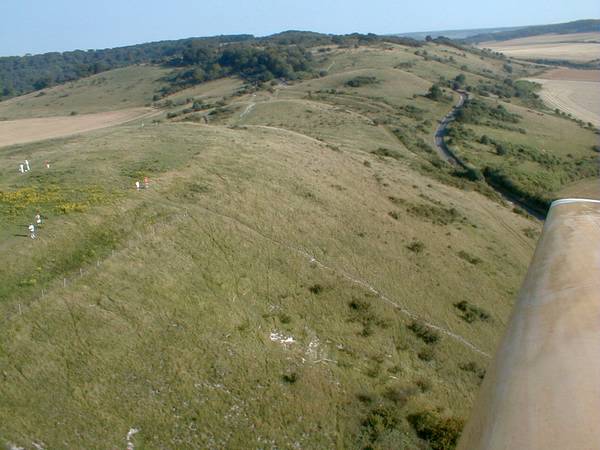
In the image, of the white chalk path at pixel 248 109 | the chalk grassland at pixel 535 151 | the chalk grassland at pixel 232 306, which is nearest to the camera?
the chalk grassland at pixel 232 306

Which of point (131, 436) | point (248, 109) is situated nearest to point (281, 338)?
point (131, 436)

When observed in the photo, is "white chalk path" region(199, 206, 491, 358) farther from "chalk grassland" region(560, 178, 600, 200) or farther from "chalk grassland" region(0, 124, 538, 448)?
"chalk grassland" region(560, 178, 600, 200)

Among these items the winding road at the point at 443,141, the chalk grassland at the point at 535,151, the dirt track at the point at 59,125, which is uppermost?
the dirt track at the point at 59,125

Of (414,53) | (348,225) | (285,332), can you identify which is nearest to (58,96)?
(414,53)

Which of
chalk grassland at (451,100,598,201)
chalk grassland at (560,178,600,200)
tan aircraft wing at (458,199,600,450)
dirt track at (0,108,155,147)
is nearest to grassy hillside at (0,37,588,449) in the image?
tan aircraft wing at (458,199,600,450)

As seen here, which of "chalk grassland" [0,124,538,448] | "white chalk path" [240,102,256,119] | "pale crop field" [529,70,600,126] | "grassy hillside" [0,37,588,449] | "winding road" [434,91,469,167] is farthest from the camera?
"pale crop field" [529,70,600,126]

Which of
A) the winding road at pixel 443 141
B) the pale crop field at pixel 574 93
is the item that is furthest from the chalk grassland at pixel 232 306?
the pale crop field at pixel 574 93

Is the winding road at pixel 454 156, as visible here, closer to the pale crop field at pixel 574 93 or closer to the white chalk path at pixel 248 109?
the pale crop field at pixel 574 93
